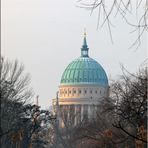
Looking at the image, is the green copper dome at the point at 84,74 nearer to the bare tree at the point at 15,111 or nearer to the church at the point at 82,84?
the church at the point at 82,84

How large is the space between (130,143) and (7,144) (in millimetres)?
8982

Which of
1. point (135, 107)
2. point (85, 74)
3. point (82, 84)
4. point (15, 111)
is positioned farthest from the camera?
point (85, 74)

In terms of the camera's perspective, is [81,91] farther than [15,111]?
Yes

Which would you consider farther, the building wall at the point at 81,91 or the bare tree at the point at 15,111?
the building wall at the point at 81,91

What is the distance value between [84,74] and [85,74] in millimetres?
432

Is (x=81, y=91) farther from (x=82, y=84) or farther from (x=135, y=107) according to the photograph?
(x=135, y=107)

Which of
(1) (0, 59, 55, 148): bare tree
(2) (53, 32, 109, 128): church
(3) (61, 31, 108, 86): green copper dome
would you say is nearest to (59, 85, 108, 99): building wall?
(2) (53, 32, 109, 128): church

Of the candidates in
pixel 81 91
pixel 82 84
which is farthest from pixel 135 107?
pixel 82 84

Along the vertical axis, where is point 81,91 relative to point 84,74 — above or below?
below

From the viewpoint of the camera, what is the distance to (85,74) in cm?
16050

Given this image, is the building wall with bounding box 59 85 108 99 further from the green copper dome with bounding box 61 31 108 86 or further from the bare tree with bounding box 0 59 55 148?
the bare tree with bounding box 0 59 55 148

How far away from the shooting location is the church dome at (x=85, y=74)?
159625mm

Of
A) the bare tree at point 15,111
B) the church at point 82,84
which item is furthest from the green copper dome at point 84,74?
the bare tree at point 15,111

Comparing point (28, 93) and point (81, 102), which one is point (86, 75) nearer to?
point (81, 102)
